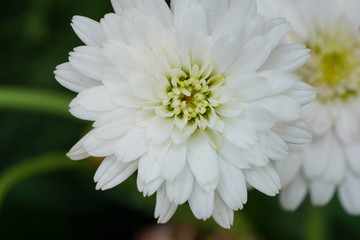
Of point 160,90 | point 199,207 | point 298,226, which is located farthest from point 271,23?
point 298,226

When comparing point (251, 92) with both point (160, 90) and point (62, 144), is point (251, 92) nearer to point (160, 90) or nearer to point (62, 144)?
point (160, 90)

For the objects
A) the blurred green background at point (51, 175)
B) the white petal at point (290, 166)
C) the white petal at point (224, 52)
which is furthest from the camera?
the blurred green background at point (51, 175)

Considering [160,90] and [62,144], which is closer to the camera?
[160,90]

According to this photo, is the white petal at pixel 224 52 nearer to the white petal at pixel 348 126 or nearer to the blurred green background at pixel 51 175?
the white petal at pixel 348 126

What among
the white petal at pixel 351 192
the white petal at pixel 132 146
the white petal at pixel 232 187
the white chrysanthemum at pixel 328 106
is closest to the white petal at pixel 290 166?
the white chrysanthemum at pixel 328 106

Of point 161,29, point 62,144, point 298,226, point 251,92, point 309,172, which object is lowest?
point 298,226

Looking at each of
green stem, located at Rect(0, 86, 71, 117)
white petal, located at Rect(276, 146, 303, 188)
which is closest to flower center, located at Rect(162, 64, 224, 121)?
white petal, located at Rect(276, 146, 303, 188)

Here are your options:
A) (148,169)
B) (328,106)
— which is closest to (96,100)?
(148,169)

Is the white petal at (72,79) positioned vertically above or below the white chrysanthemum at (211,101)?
above
